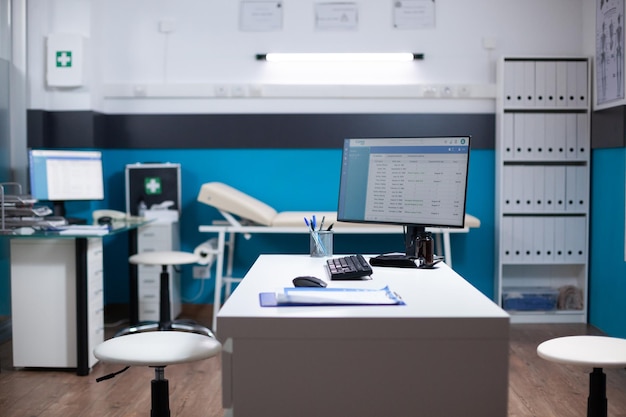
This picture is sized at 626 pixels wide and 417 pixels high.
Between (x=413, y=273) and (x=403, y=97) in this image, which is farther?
(x=403, y=97)

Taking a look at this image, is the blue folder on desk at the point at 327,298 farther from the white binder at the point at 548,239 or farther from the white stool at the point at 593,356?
the white binder at the point at 548,239

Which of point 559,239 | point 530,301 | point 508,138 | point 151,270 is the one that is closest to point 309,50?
point 508,138

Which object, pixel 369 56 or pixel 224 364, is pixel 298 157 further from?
pixel 224 364

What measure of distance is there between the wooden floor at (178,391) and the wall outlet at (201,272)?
125 cm

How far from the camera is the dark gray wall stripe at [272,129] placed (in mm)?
5000

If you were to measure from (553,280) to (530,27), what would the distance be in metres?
1.71

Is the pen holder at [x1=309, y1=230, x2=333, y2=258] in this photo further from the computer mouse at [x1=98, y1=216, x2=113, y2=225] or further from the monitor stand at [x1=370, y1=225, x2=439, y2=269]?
the computer mouse at [x1=98, y1=216, x2=113, y2=225]

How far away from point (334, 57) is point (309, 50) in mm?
174

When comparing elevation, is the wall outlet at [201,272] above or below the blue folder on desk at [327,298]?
below

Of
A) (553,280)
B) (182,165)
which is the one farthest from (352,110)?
(553,280)

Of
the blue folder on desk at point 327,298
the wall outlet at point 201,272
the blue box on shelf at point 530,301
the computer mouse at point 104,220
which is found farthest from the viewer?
the wall outlet at point 201,272

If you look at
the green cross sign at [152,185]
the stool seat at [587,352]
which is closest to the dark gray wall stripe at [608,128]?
the stool seat at [587,352]

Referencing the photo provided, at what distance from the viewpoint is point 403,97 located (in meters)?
5.00

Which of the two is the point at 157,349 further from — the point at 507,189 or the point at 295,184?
the point at 507,189
